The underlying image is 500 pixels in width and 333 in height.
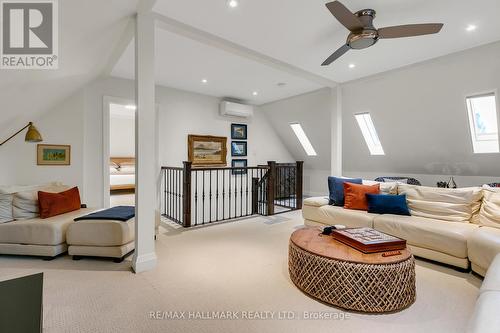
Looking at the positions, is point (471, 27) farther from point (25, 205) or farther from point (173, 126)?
point (25, 205)

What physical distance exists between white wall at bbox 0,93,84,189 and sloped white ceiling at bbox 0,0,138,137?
1.20 ft

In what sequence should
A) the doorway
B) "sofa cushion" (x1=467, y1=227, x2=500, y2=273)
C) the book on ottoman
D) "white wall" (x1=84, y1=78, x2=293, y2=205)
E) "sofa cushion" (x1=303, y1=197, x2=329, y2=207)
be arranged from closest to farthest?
the book on ottoman → "sofa cushion" (x1=467, y1=227, x2=500, y2=273) → "sofa cushion" (x1=303, y1=197, x2=329, y2=207) → "white wall" (x1=84, y1=78, x2=293, y2=205) → the doorway

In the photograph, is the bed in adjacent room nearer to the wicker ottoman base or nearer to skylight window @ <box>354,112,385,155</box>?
skylight window @ <box>354,112,385,155</box>

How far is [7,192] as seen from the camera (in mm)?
3084

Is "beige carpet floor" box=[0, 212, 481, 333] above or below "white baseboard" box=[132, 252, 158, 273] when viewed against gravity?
below

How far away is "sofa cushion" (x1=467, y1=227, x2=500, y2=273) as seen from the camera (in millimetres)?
2160

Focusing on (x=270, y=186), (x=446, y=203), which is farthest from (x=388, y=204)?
(x=270, y=186)

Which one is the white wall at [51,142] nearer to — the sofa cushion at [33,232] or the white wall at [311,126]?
the sofa cushion at [33,232]

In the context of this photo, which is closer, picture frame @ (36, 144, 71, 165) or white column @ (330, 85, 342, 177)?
picture frame @ (36, 144, 71, 165)

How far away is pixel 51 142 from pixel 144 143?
2.60 meters

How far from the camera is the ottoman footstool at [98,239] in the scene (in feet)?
8.96

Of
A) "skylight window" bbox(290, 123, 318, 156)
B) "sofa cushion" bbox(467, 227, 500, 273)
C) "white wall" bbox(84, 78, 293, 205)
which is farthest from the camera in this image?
"skylight window" bbox(290, 123, 318, 156)

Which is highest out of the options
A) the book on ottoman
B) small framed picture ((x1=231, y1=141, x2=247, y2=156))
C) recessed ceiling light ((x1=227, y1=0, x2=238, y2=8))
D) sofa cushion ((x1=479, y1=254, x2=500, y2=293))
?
recessed ceiling light ((x1=227, y1=0, x2=238, y2=8))

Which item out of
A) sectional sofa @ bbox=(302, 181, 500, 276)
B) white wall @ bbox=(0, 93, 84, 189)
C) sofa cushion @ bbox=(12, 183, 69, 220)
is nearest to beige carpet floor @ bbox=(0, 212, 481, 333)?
sectional sofa @ bbox=(302, 181, 500, 276)
